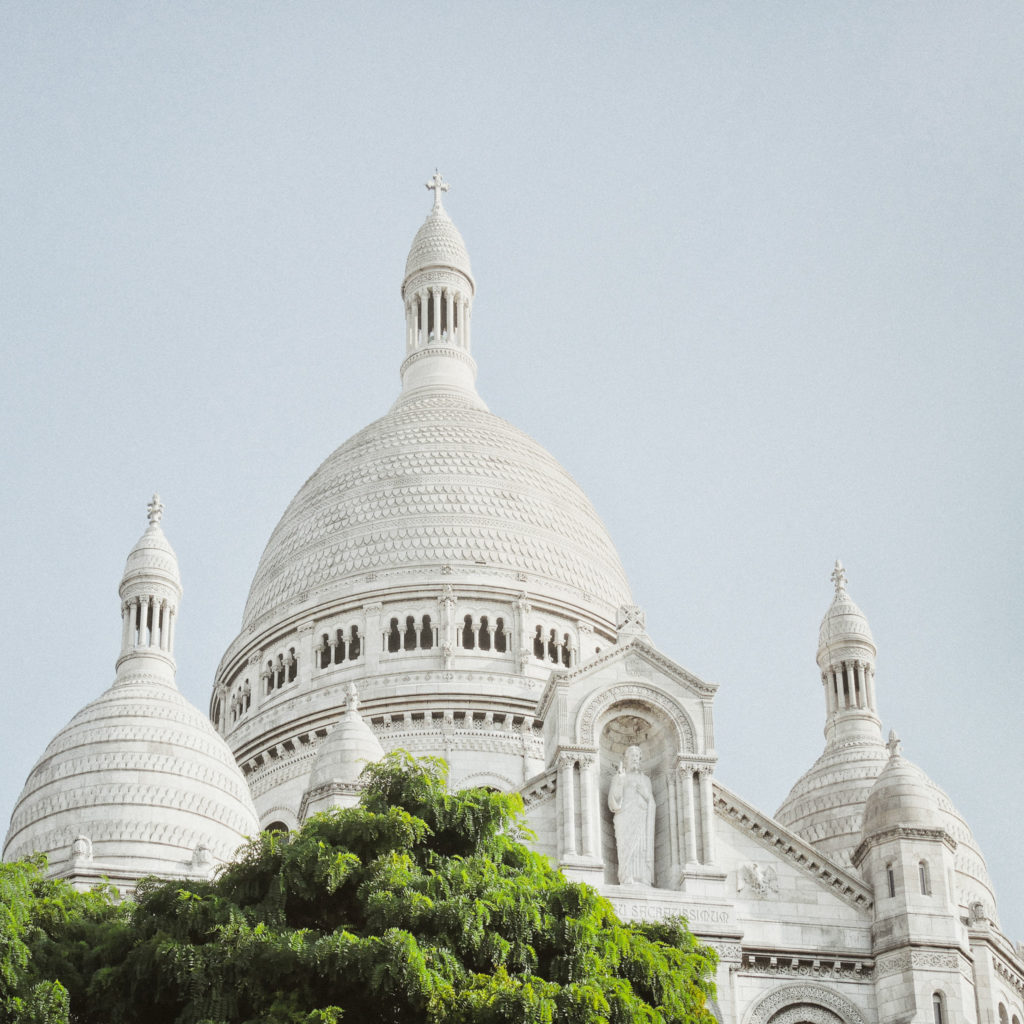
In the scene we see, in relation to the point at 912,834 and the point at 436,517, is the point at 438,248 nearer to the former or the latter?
the point at 436,517

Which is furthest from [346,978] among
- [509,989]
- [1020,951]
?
[1020,951]

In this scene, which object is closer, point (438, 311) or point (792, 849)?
point (792, 849)

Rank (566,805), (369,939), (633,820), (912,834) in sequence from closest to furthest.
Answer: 1. (369,939)
2. (912,834)
3. (566,805)
4. (633,820)

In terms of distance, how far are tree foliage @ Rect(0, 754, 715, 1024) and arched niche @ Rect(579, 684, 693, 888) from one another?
30.5 feet

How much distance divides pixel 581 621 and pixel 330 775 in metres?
19.0

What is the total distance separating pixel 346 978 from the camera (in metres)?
32.1

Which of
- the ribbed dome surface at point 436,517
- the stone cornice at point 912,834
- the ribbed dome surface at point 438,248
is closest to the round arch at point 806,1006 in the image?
the stone cornice at point 912,834

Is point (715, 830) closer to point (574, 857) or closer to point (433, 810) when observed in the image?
point (574, 857)

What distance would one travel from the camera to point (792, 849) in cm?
4566

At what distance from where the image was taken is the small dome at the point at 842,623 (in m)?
65.1

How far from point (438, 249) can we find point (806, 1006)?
40.8 metres

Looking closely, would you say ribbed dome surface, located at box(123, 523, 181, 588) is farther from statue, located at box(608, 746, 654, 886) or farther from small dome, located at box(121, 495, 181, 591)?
statue, located at box(608, 746, 654, 886)

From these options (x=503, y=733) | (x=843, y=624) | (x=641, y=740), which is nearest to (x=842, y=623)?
(x=843, y=624)

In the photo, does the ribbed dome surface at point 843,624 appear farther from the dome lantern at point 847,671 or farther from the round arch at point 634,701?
the round arch at point 634,701
